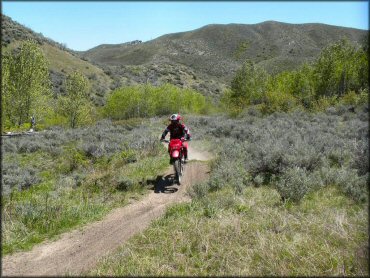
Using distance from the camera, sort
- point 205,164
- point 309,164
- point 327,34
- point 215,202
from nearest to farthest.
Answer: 1. point 215,202
2. point 309,164
3. point 205,164
4. point 327,34

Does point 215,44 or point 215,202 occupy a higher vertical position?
point 215,44

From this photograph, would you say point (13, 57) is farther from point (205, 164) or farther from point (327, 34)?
point (327, 34)

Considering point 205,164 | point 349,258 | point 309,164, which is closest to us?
point 349,258

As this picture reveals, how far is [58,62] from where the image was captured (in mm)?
83062

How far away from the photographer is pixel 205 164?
13977 millimetres

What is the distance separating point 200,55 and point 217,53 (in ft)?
21.7

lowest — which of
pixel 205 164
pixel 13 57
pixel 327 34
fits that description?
pixel 205 164

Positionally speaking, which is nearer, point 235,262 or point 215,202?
point 235,262

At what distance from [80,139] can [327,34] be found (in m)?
113

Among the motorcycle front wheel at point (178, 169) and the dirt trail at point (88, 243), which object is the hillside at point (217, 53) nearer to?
the motorcycle front wheel at point (178, 169)

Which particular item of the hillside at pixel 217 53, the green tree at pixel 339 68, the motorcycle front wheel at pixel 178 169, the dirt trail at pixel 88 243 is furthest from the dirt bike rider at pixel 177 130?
the hillside at pixel 217 53

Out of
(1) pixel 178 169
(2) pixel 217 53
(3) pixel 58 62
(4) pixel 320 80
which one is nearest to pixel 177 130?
(1) pixel 178 169

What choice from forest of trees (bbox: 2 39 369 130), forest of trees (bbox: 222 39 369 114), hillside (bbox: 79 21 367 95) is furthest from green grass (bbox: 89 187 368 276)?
hillside (bbox: 79 21 367 95)

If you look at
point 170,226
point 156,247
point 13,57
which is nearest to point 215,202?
point 170,226
